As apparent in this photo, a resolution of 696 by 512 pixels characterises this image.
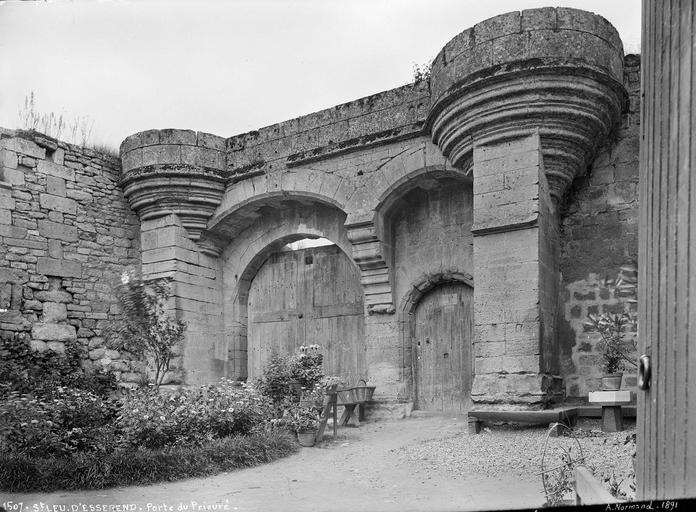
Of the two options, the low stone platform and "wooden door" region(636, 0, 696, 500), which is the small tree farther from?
"wooden door" region(636, 0, 696, 500)

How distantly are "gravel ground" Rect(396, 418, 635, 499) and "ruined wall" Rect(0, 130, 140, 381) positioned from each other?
5191 millimetres

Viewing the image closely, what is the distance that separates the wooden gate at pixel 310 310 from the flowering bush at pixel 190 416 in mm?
2424

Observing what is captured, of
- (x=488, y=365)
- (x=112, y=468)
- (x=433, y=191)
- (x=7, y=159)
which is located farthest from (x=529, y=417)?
(x=7, y=159)

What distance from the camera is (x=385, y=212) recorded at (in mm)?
8875

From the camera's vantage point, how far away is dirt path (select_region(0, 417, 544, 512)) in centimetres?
448

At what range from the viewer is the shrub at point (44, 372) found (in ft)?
27.3

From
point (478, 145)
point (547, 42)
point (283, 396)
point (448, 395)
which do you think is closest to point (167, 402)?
point (283, 396)

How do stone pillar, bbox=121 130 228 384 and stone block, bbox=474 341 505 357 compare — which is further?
stone pillar, bbox=121 130 228 384

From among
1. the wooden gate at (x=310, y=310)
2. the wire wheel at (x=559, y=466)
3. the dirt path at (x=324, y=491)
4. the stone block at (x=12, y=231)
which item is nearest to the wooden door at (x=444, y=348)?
the wooden gate at (x=310, y=310)

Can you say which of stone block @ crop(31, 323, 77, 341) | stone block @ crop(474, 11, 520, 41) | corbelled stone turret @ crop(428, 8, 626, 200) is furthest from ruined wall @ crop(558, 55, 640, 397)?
stone block @ crop(31, 323, 77, 341)

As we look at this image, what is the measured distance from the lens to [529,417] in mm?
6414

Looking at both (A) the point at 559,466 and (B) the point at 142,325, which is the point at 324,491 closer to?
(A) the point at 559,466

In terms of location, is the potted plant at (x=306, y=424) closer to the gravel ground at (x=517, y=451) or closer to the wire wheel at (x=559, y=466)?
the gravel ground at (x=517, y=451)

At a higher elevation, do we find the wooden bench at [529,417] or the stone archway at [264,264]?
the stone archway at [264,264]
